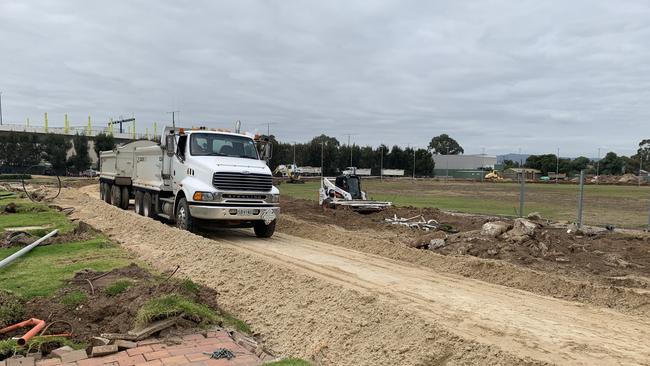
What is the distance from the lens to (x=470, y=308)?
663 centimetres

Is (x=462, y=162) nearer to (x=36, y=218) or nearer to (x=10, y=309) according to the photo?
(x=36, y=218)

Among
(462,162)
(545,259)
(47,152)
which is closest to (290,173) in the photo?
(47,152)

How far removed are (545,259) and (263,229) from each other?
714cm

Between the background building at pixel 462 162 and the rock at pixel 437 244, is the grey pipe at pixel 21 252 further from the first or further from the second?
the background building at pixel 462 162

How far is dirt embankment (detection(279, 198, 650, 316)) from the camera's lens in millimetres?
8086

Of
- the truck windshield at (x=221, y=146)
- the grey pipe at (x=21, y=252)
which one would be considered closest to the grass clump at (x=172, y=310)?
the grey pipe at (x=21, y=252)

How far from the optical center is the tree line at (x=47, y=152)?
2734 inches

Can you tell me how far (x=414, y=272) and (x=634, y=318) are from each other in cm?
359

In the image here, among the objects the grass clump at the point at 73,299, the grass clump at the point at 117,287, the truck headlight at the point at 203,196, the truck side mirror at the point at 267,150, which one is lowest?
the grass clump at the point at 73,299

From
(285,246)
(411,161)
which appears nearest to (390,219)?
(285,246)

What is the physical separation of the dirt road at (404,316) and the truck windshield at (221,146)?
412 cm

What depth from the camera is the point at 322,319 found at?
6.17 meters

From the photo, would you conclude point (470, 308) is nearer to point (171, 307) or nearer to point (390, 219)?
point (171, 307)

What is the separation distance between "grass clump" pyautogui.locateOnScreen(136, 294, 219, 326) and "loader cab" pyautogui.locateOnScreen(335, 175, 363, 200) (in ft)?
60.0
